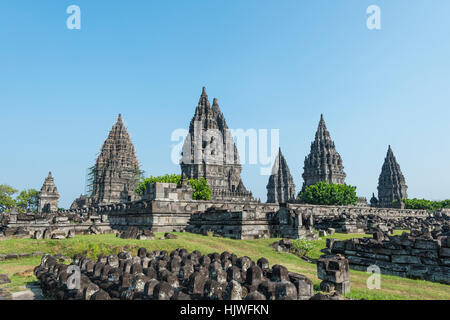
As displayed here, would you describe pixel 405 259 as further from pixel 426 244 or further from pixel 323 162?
pixel 323 162

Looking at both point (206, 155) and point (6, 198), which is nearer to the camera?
point (6, 198)

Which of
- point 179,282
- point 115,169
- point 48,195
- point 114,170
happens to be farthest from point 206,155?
point 179,282

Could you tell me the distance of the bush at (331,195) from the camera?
6762 centimetres

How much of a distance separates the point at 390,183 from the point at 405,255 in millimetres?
101493

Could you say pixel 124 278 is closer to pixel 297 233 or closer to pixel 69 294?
pixel 69 294

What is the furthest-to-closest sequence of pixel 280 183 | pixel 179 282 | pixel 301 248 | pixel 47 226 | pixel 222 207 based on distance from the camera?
pixel 280 183 < pixel 222 207 < pixel 47 226 < pixel 301 248 < pixel 179 282

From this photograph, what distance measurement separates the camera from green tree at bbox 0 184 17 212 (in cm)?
5709

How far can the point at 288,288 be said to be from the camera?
455 centimetres

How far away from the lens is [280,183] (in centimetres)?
10550

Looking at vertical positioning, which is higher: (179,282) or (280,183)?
(280,183)

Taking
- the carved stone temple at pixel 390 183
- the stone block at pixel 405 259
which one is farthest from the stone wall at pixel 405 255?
the carved stone temple at pixel 390 183

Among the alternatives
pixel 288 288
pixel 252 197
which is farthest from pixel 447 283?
pixel 252 197
